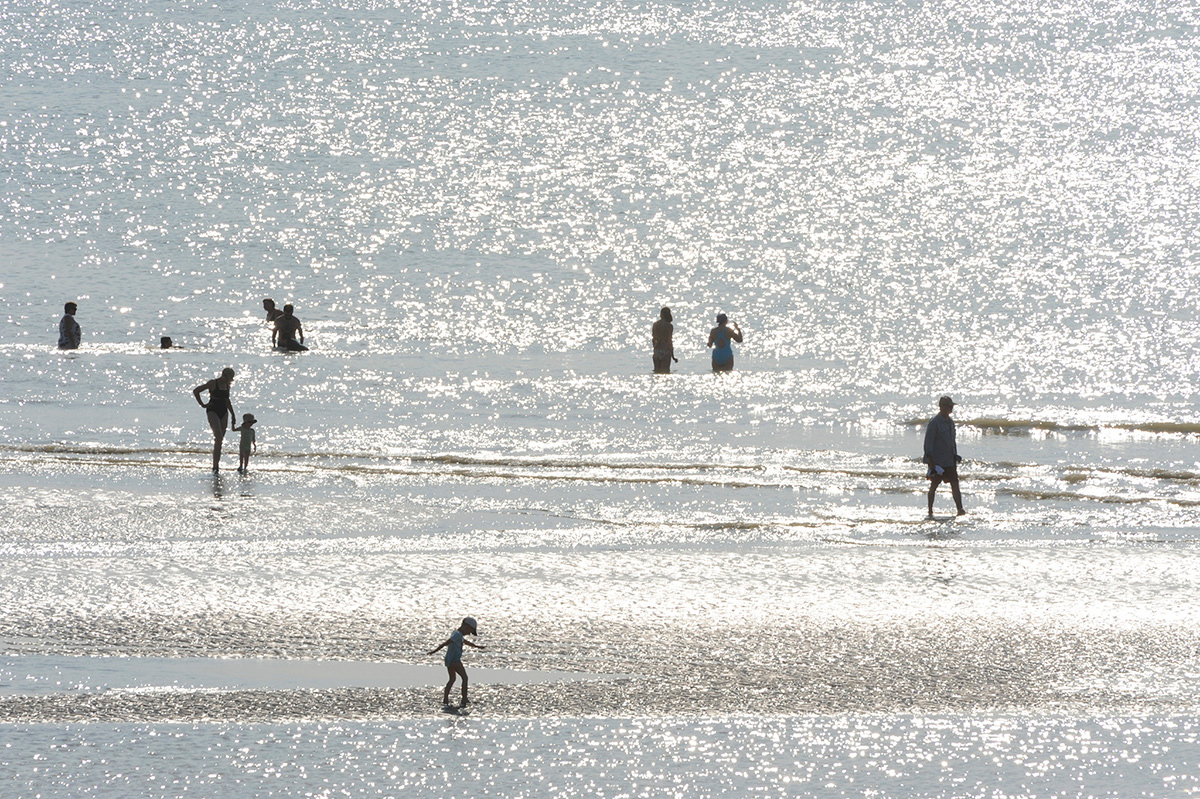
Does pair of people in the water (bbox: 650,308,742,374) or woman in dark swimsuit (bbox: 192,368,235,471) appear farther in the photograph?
pair of people in the water (bbox: 650,308,742,374)

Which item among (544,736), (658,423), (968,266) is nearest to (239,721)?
(544,736)

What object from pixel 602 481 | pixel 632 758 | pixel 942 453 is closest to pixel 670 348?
pixel 602 481

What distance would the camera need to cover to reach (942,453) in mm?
16953

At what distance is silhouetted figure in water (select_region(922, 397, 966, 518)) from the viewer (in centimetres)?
1695

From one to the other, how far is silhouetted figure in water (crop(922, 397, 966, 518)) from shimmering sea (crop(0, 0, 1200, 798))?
555 millimetres

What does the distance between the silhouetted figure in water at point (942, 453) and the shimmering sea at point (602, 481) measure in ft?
1.82

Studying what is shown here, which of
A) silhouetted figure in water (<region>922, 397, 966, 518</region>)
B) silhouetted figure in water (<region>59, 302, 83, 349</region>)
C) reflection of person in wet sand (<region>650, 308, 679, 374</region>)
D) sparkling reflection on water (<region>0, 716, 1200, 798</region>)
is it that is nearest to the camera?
sparkling reflection on water (<region>0, 716, 1200, 798</region>)

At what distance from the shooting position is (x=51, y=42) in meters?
124

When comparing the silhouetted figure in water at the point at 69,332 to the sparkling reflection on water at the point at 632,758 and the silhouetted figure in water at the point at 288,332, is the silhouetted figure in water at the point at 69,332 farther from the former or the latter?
the sparkling reflection on water at the point at 632,758

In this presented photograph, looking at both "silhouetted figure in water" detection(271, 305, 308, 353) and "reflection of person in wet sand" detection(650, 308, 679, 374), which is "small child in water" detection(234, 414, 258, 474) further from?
"silhouetted figure in water" detection(271, 305, 308, 353)

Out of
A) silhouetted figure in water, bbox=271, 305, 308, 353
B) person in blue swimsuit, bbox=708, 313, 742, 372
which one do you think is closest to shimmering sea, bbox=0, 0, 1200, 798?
person in blue swimsuit, bbox=708, 313, 742, 372

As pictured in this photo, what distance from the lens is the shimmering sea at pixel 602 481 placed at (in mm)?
9836

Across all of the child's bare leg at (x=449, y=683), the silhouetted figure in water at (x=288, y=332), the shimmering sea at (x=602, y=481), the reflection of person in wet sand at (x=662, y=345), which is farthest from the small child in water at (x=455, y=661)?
the silhouetted figure in water at (x=288, y=332)

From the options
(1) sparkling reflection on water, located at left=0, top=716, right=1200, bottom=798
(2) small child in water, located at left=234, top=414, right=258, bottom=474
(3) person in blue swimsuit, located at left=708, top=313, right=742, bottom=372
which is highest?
(3) person in blue swimsuit, located at left=708, top=313, right=742, bottom=372
